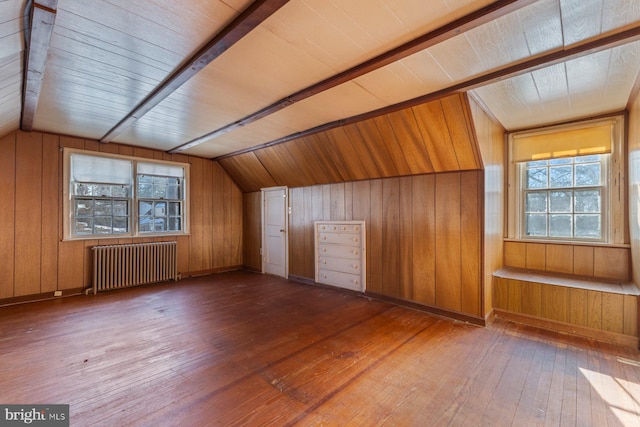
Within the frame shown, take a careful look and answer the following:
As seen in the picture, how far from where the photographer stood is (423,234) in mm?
3555

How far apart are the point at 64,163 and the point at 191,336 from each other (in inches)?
143

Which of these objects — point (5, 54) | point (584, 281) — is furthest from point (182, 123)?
point (584, 281)

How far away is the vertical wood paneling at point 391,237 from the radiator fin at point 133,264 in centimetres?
393

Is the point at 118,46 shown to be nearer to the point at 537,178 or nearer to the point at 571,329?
the point at 537,178

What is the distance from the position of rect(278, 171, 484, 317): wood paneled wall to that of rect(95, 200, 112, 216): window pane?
3.81m

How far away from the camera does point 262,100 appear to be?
9.41ft

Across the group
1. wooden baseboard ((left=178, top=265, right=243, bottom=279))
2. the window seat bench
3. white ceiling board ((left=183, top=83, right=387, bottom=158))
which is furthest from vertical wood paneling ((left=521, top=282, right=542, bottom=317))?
wooden baseboard ((left=178, top=265, right=243, bottom=279))

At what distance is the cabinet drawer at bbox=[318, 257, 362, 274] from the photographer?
428 centimetres

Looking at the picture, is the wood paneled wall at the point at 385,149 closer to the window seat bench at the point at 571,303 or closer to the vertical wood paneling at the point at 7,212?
the window seat bench at the point at 571,303

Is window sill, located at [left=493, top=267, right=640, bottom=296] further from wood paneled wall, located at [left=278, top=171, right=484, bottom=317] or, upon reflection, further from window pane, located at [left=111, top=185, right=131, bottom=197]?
window pane, located at [left=111, top=185, right=131, bottom=197]

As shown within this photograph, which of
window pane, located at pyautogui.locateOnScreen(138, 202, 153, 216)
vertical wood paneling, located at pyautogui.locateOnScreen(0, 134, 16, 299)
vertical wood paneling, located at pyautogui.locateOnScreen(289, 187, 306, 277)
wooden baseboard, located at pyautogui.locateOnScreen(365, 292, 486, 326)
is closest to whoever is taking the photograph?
wooden baseboard, located at pyautogui.locateOnScreen(365, 292, 486, 326)

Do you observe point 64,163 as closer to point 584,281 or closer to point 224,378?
point 224,378

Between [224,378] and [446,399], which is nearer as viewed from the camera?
[446,399]

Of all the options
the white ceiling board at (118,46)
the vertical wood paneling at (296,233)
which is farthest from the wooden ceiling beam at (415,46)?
the vertical wood paneling at (296,233)
